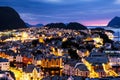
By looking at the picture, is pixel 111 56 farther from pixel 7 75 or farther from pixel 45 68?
pixel 7 75

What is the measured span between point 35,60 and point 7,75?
23.6 meters

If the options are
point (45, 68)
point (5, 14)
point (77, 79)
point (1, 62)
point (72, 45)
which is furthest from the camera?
point (5, 14)

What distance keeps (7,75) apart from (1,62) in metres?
16.5

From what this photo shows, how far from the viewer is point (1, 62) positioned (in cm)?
4750

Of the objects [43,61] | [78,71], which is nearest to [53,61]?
[43,61]

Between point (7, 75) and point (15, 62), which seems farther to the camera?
point (15, 62)

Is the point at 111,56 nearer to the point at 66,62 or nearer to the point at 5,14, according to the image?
the point at 66,62

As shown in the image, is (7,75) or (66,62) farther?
(66,62)

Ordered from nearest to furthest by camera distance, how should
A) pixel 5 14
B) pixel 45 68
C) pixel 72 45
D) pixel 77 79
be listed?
pixel 77 79, pixel 45 68, pixel 72 45, pixel 5 14

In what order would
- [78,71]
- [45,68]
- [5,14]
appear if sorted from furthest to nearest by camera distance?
[5,14]
[45,68]
[78,71]

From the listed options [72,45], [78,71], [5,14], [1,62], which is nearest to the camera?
[78,71]

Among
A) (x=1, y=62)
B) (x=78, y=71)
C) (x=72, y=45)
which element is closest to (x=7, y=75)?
(x=78, y=71)

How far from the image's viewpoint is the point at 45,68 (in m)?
51.2

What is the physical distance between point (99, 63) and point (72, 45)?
24.2 meters
